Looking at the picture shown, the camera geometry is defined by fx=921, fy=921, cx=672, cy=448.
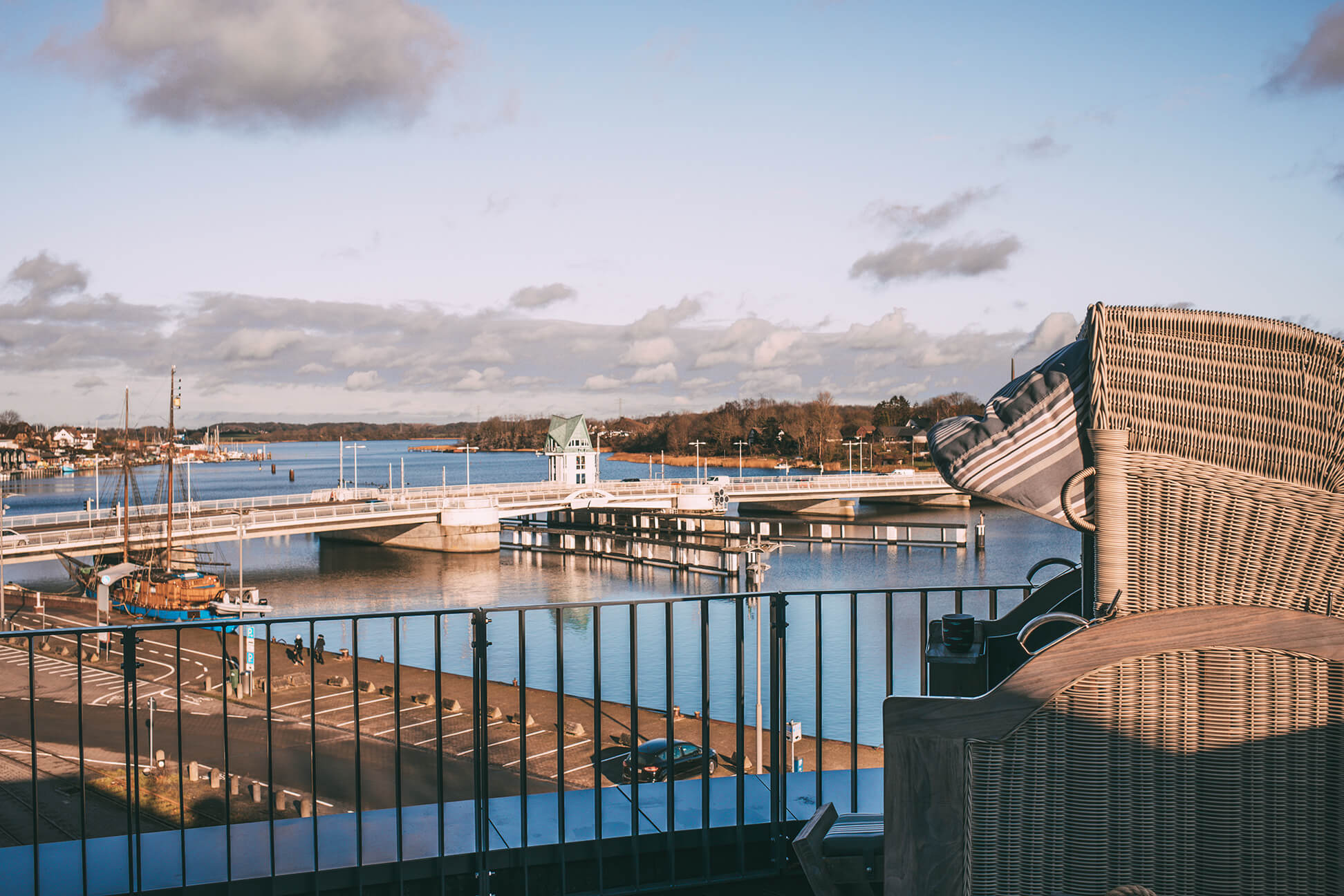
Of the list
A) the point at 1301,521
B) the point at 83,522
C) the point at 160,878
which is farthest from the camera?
the point at 83,522

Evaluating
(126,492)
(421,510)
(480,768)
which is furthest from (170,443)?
(480,768)

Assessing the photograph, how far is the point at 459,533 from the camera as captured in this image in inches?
1556

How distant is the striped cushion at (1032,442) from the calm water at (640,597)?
1206 mm

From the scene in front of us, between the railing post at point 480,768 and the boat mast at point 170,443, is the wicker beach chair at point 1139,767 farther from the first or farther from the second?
the boat mast at point 170,443

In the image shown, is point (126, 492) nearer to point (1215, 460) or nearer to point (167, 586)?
point (167, 586)

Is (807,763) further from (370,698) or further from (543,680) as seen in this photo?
(370,698)

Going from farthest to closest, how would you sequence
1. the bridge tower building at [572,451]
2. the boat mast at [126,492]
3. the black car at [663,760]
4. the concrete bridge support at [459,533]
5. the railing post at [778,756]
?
the bridge tower building at [572,451], the concrete bridge support at [459,533], the boat mast at [126,492], the black car at [663,760], the railing post at [778,756]

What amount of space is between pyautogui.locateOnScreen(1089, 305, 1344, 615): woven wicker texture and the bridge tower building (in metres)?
49.8

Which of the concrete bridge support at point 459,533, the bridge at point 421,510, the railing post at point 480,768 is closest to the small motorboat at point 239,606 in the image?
the bridge at point 421,510

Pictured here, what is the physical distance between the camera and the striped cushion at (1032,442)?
1.54m

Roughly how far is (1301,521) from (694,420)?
104m

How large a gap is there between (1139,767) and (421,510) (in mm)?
39631

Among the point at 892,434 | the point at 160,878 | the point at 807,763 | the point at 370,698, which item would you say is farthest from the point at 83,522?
the point at 892,434

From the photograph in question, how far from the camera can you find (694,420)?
347ft
